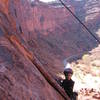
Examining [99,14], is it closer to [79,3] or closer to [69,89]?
[79,3]

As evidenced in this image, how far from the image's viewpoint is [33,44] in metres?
34.4

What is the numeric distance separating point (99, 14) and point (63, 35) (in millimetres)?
10799

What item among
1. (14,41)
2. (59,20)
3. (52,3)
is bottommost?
(14,41)

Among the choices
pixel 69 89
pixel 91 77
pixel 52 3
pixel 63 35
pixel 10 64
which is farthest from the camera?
pixel 52 3

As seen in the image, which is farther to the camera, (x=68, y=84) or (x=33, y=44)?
(x=33, y=44)

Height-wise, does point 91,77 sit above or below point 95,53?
below

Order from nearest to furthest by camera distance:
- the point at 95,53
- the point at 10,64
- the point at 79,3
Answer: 1. the point at 10,64
2. the point at 95,53
3. the point at 79,3

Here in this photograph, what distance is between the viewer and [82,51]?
43875 millimetres

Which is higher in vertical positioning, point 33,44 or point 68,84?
point 33,44

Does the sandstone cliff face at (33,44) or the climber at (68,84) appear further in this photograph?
the climber at (68,84)

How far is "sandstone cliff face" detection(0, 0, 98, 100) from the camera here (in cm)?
351

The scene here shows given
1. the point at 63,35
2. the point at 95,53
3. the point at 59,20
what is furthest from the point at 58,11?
the point at 95,53

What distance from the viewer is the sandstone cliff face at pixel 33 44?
3509 millimetres

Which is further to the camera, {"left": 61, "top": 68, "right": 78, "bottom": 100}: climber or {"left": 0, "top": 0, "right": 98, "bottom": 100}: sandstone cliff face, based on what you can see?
{"left": 61, "top": 68, "right": 78, "bottom": 100}: climber
